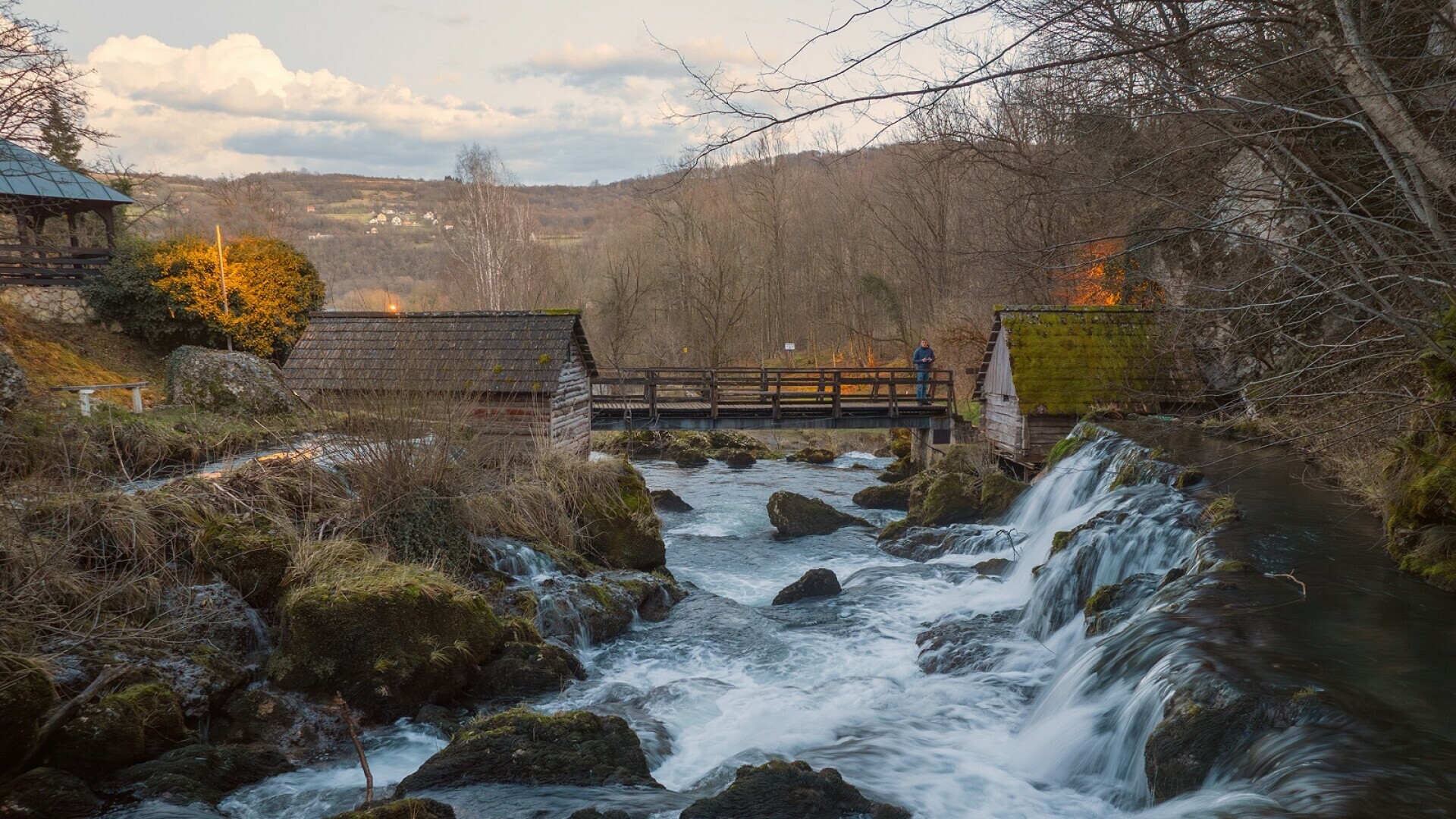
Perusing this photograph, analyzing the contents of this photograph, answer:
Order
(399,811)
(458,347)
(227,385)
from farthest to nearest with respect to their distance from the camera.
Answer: (458,347)
(227,385)
(399,811)

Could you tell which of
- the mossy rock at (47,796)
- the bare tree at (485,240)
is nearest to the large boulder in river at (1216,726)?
the mossy rock at (47,796)

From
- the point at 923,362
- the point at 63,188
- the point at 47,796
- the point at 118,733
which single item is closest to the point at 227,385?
the point at 63,188

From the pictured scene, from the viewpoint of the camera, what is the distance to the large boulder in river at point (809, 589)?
13023mm

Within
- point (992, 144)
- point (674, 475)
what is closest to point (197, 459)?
point (674, 475)

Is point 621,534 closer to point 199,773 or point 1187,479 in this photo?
point 199,773

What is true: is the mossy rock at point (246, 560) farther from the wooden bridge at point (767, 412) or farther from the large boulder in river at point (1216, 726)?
the wooden bridge at point (767, 412)

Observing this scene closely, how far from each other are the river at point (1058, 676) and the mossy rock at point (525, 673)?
0.65 ft

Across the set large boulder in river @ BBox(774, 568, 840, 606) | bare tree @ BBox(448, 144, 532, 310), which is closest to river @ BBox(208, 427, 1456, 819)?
large boulder in river @ BBox(774, 568, 840, 606)

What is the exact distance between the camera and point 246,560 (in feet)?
30.2

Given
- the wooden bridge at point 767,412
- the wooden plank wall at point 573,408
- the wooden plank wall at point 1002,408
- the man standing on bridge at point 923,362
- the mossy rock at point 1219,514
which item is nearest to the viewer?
the mossy rock at point 1219,514

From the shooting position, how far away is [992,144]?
25141 mm

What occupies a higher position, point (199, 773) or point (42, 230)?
point (42, 230)

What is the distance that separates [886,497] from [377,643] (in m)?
14.9

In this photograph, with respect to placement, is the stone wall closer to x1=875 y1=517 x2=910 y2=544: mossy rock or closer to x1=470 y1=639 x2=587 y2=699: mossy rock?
x1=470 y1=639 x2=587 y2=699: mossy rock
